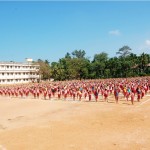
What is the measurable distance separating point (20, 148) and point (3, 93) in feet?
116

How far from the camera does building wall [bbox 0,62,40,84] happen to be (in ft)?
298

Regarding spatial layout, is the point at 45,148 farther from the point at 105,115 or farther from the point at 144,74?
the point at 144,74

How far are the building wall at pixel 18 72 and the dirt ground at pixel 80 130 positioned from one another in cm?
6970

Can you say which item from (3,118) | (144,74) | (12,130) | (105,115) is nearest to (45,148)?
(12,130)

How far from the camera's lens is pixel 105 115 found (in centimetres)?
2072

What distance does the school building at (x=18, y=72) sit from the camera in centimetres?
9080

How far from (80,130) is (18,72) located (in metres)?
81.6

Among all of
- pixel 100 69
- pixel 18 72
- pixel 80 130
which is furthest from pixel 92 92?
pixel 18 72

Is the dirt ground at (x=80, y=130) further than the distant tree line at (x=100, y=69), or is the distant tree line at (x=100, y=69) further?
the distant tree line at (x=100, y=69)

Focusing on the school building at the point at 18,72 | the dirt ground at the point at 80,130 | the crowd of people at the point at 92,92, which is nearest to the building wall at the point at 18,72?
the school building at the point at 18,72

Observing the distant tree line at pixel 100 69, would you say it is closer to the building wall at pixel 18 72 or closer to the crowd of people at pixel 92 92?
the building wall at pixel 18 72

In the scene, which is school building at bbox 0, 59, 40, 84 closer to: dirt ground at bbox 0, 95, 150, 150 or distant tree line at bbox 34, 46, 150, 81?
distant tree line at bbox 34, 46, 150, 81

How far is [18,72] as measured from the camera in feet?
314

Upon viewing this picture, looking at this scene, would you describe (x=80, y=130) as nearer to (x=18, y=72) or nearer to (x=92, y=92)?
(x=92, y=92)
